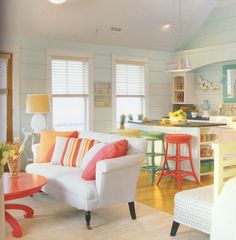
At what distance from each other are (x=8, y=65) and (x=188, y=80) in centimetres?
417

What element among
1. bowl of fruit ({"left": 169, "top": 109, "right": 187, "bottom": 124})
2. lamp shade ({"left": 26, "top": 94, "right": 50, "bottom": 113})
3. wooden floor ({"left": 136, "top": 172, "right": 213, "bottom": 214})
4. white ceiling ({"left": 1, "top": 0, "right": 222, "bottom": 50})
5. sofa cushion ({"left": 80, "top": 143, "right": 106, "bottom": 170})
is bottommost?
wooden floor ({"left": 136, "top": 172, "right": 213, "bottom": 214})

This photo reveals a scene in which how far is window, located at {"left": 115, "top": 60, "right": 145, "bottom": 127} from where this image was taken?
7719 millimetres

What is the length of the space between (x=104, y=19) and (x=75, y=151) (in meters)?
3.21

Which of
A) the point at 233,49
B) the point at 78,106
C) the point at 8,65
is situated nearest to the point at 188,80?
the point at 233,49

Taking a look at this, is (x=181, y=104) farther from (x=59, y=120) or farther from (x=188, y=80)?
(x=59, y=120)

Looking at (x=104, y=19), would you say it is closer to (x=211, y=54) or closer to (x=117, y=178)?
(x=211, y=54)

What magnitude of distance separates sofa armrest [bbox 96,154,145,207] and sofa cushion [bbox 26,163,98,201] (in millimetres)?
109

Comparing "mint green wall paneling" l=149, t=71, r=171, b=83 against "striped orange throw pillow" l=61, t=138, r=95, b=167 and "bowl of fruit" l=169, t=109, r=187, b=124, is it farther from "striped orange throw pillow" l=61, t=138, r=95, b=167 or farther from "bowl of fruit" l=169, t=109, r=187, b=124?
"striped orange throw pillow" l=61, t=138, r=95, b=167

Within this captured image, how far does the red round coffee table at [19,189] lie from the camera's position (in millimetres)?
3387

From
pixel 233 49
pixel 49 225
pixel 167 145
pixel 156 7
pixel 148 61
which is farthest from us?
pixel 148 61

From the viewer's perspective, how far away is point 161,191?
502 cm

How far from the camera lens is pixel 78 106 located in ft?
23.4

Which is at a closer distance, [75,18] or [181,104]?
[75,18]

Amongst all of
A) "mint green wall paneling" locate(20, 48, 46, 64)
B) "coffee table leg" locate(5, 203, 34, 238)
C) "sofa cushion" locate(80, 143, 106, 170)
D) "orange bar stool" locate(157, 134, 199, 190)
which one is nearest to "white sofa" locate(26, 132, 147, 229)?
"sofa cushion" locate(80, 143, 106, 170)
